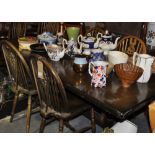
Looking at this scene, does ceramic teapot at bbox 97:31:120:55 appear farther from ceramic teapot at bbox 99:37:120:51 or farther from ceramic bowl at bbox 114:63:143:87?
ceramic bowl at bbox 114:63:143:87

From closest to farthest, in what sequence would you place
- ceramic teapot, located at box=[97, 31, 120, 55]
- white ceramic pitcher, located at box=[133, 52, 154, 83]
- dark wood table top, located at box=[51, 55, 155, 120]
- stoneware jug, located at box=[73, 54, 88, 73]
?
dark wood table top, located at box=[51, 55, 155, 120], white ceramic pitcher, located at box=[133, 52, 154, 83], stoneware jug, located at box=[73, 54, 88, 73], ceramic teapot, located at box=[97, 31, 120, 55]

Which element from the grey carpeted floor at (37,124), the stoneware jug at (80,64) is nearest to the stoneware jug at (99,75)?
the stoneware jug at (80,64)

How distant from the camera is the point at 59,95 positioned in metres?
1.80

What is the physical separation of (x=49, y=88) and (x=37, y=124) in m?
0.79

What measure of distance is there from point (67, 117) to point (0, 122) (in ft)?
3.07

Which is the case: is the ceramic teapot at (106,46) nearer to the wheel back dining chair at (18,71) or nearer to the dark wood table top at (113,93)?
the dark wood table top at (113,93)

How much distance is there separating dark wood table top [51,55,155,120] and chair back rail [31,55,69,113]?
0.25 feet

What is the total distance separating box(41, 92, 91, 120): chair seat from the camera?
184 cm

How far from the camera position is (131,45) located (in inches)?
99.3

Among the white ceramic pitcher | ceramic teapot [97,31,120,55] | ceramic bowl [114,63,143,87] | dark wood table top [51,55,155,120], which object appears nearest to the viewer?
dark wood table top [51,55,155,120]

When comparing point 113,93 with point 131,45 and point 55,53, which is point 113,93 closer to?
point 55,53

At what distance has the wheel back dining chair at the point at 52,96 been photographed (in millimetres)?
1682

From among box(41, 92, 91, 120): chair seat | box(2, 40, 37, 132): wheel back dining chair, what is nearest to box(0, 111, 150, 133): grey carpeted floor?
box(2, 40, 37, 132): wheel back dining chair
